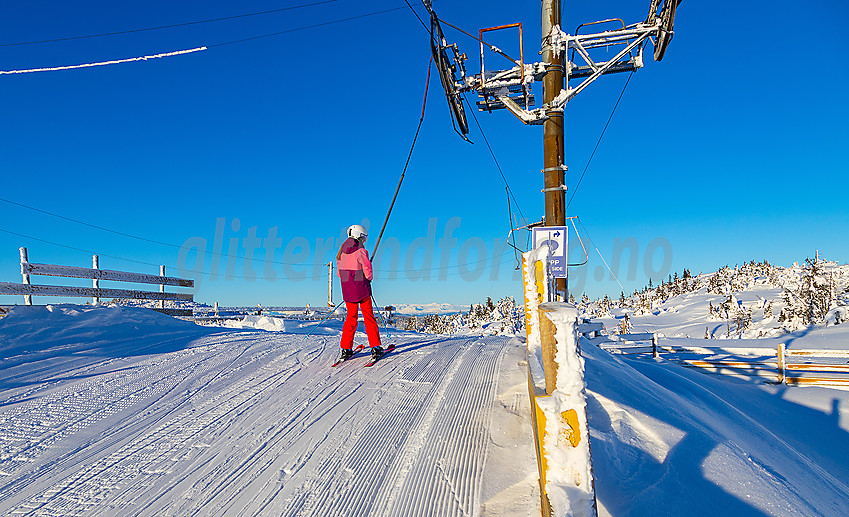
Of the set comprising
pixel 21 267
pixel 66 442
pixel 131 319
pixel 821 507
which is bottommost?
pixel 821 507

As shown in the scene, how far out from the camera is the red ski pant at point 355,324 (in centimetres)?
655

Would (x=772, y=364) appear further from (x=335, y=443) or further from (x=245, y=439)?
(x=245, y=439)

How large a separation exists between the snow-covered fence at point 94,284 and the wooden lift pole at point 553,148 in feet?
36.0

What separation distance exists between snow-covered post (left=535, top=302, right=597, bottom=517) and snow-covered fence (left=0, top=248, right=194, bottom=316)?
11.4 metres

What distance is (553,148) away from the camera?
7.22 m

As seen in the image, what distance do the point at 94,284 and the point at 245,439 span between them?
1008cm

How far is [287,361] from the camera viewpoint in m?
6.58

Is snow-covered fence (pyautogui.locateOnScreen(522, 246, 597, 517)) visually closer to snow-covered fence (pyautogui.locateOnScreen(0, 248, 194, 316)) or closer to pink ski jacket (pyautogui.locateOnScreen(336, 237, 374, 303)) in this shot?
pink ski jacket (pyautogui.locateOnScreen(336, 237, 374, 303))

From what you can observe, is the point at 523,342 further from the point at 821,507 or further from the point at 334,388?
the point at 821,507

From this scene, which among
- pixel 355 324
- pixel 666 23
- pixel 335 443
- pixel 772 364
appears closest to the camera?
pixel 335 443

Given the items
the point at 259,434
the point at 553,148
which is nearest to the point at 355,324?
the point at 259,434

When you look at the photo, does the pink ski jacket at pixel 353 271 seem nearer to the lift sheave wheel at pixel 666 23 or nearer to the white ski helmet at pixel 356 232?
the white ski helmet at pixel 356 232

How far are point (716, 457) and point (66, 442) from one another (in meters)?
5.49

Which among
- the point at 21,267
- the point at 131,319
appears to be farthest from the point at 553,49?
the point at 21,267
